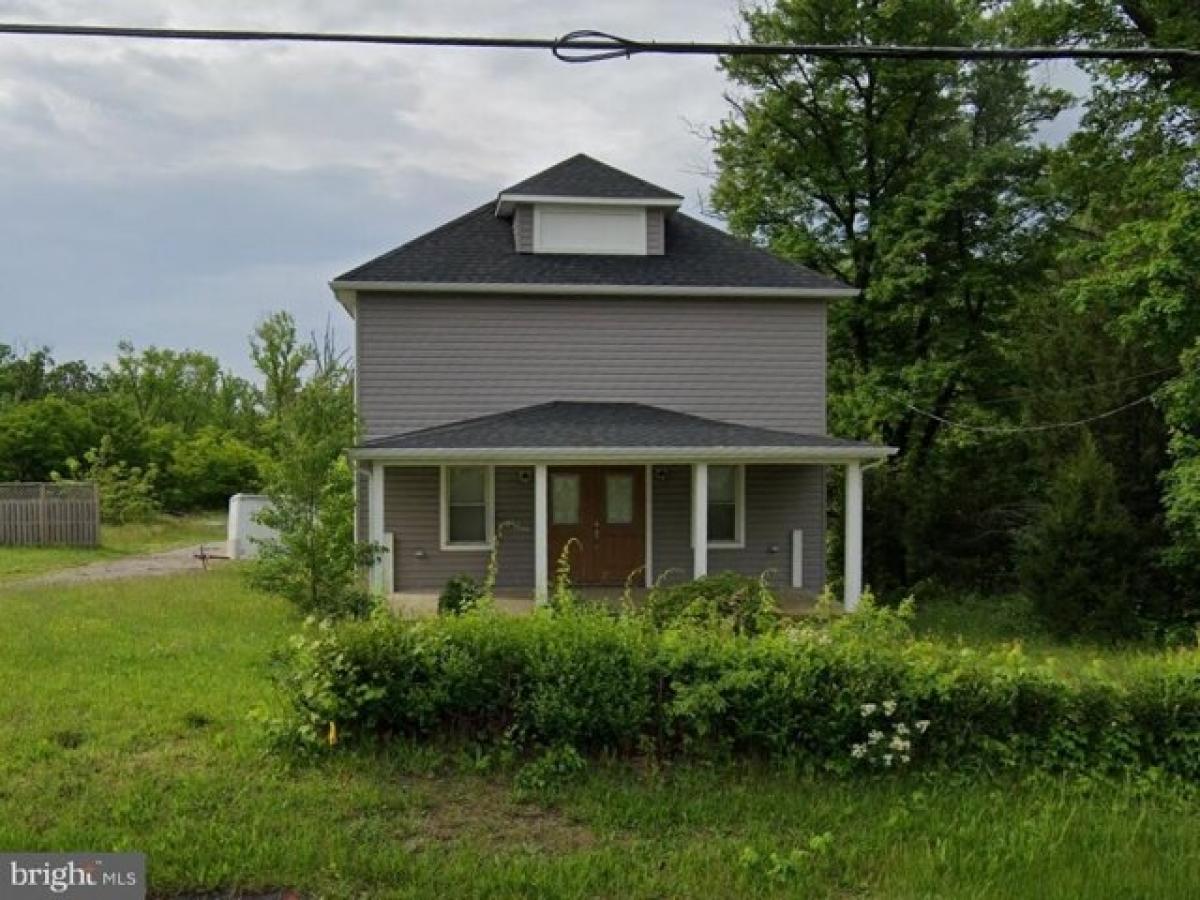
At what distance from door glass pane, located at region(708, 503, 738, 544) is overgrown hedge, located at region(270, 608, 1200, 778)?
29.6 ft

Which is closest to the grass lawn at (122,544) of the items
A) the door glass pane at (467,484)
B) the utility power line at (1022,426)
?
the door glass pane at (467,484)

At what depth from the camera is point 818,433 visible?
15383 millimetres

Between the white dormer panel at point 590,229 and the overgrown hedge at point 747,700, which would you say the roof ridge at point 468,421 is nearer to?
the white dormer panel at point 590,229

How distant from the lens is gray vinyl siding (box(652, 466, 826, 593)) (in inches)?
585

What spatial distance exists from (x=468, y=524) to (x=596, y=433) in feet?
9.25

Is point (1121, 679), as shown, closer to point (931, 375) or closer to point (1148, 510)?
point (1148, 510)

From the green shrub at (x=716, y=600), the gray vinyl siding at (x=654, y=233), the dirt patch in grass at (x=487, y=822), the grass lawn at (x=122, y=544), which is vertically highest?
the gray vinyl siding at (x=654, y=233)

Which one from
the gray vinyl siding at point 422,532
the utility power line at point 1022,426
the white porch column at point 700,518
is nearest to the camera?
the white porch column at point 700,518

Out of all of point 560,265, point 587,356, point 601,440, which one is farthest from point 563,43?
point 560,265

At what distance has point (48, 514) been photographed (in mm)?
23328

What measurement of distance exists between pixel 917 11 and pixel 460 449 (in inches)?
521

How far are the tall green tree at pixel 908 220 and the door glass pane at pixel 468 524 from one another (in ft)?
26.0

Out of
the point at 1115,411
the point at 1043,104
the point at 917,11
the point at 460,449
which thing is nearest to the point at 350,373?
the point at 460,449

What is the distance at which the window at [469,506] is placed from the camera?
14461 mm
